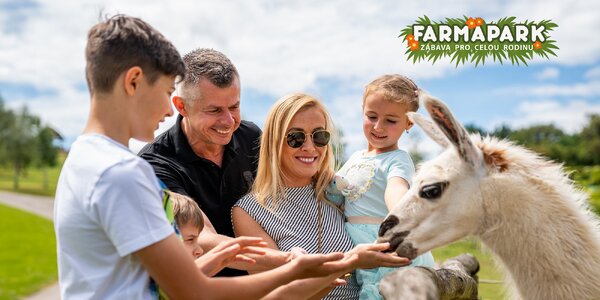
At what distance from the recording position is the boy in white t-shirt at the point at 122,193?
2.31m

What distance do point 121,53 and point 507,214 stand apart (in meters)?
2.33

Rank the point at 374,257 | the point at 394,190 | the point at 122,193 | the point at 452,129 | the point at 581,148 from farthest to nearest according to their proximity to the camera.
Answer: the point at 581,148, the point at 394,190, the point at 452,129, the point at 374,257, the point at 122,193

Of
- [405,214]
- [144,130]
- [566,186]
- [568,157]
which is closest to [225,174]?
[405,214]

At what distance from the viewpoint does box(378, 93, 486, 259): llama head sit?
3.39m

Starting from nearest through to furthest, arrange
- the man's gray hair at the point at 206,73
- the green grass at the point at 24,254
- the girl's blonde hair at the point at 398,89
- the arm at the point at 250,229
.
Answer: the arm at the point at 250,229
the girl's blonde hair at the point at 398,89
the man's gray hair at the point at 206,73
the green grass at the point at 24,254

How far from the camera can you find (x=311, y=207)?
428cm

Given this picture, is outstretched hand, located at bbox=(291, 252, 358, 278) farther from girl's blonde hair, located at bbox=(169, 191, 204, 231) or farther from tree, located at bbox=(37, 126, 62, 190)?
tree, located at bbox=(37, 126, 62, 190)

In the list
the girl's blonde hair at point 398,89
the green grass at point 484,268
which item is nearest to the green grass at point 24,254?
the green grass at point 484,268

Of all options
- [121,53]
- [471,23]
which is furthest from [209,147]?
[471,23]

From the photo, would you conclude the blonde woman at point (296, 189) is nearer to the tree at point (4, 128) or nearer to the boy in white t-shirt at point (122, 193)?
the boy in white t-shirt at point (122, 193)

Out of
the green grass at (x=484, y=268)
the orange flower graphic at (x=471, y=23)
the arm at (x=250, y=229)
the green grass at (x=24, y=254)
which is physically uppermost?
the orange flower graphic at (x=471, y=23)

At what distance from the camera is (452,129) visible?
10.8ft

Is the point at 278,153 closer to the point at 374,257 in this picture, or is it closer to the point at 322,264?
the point at 374,257

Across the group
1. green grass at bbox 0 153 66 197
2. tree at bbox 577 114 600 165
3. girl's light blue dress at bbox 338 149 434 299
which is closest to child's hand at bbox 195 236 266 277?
girl's light blue dress at bbox 338 149 434 299
